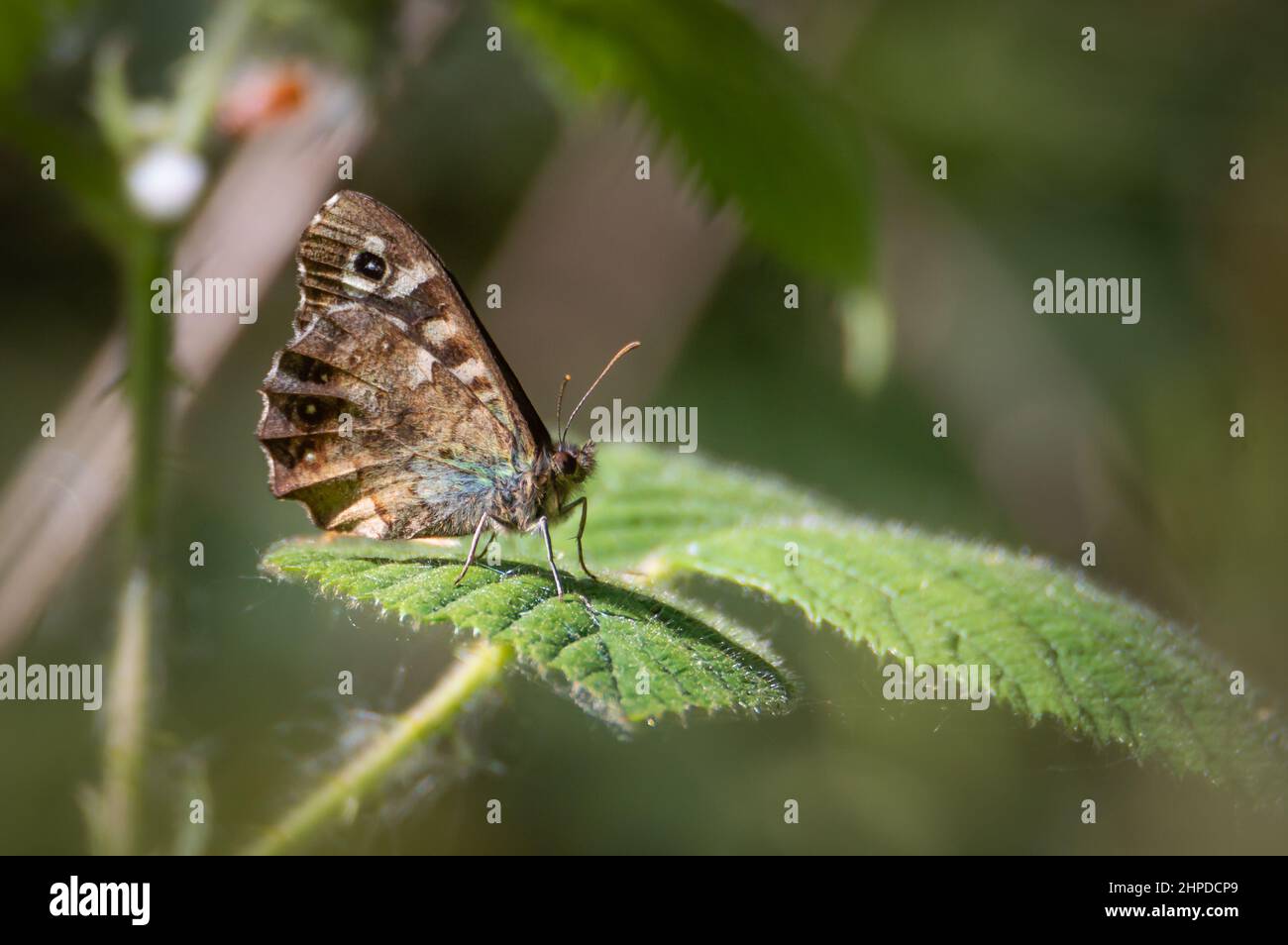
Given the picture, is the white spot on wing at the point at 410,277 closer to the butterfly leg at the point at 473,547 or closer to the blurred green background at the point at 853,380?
the butterfly leg at the point at 473,547

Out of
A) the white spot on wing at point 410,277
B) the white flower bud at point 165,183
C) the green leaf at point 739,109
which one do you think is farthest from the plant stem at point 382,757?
→ the green leaf at point 739,109

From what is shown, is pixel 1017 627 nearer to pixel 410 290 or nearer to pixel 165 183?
pixel 410 290

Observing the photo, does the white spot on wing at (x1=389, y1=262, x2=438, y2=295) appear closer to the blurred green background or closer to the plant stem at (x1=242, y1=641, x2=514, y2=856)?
the plant stem at (x1=242, y1=641, x2=514, y2=856)

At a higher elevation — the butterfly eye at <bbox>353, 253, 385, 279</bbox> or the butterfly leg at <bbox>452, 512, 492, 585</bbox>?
the butterfly eye at <bbox>353, 253, 385, 279</bbox>

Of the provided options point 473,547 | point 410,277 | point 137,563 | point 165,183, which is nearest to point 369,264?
point 410,277

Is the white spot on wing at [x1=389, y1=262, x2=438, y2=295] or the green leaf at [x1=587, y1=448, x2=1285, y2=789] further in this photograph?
the white spot on wing at [x1=389, y1=262, x2=438, y2=295]

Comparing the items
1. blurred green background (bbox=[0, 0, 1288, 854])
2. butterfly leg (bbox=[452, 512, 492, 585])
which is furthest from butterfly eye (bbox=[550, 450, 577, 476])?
blurred green background (bbox=[0, 0, 1288, 854])

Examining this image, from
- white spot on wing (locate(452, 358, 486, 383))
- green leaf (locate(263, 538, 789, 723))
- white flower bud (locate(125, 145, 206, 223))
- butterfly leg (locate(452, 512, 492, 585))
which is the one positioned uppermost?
white flower bud (locate(125, 145, 206, 223))

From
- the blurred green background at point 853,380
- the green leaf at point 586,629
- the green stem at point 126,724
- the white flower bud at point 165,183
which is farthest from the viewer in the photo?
the blurred green background at point 853,380
